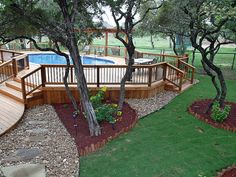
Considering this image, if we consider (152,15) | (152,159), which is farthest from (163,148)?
(152,15)

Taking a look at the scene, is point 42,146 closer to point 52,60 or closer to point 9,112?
point 9,112

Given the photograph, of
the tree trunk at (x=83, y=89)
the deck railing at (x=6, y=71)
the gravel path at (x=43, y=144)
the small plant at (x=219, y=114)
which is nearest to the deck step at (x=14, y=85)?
the deck railing at (x=6, y=71)

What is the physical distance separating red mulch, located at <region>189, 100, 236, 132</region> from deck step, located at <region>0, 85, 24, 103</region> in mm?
5603

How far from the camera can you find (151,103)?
318 inches

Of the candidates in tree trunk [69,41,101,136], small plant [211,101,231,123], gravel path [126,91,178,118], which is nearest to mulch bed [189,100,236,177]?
small plant [211,101,231,123]

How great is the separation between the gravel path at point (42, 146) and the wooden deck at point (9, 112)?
0.52 ft

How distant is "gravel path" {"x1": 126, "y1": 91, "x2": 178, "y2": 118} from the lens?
24.5 feet

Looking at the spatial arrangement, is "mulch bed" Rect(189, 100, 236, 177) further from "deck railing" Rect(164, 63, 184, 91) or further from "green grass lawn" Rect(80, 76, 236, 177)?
"deck railing" Rect(164, 63, 184, 91)

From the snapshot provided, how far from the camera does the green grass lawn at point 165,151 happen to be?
438cm

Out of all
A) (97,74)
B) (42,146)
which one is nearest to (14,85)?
(97,74)

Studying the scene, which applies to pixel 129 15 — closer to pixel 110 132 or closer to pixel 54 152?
pixel 110 132

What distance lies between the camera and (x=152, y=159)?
15.5ft

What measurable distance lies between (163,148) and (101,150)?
1.40 m

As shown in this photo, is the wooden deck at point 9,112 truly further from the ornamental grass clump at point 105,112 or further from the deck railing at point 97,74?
the ornamental grass clump at point 105,112
